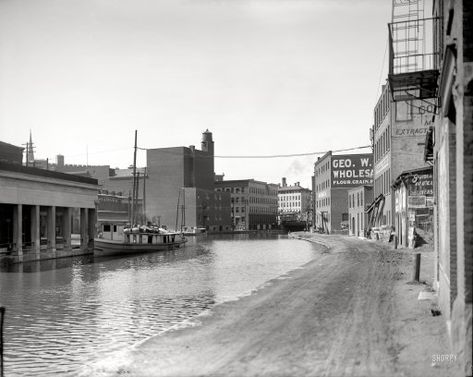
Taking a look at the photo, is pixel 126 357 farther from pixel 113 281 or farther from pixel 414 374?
pixel 113 281

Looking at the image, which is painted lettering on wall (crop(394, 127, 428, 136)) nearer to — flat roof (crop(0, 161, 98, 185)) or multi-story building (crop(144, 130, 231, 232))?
flat roof (crop(0, 161, 98, 185))

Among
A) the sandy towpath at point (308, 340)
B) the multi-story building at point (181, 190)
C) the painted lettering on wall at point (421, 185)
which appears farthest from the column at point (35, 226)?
the multi-story building at point (181, 190)

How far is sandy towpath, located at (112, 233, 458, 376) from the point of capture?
8.91m

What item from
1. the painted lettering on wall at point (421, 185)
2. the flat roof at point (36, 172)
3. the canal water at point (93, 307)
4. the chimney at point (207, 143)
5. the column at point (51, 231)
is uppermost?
the chimney at point (207, 143)

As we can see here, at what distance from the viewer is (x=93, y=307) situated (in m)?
17.8

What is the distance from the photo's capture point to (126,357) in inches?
405

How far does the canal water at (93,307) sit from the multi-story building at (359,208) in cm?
3697

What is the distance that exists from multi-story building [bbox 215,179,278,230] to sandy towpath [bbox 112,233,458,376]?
425ft

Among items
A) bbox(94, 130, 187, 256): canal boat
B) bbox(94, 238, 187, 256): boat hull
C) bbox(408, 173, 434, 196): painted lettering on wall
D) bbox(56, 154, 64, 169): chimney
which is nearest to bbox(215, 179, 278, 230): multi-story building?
bbox(56, 154, 64, 169): chimney

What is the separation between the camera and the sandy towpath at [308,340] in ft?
29.2

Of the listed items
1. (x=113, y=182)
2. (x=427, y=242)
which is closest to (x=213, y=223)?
(x=113, y=182)

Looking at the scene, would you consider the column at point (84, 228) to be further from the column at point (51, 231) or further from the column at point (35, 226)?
the column at point (35, 226)

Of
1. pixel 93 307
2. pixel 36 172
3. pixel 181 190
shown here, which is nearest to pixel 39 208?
pixel 36 172

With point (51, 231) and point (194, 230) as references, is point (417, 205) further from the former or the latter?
point (194, 230)
